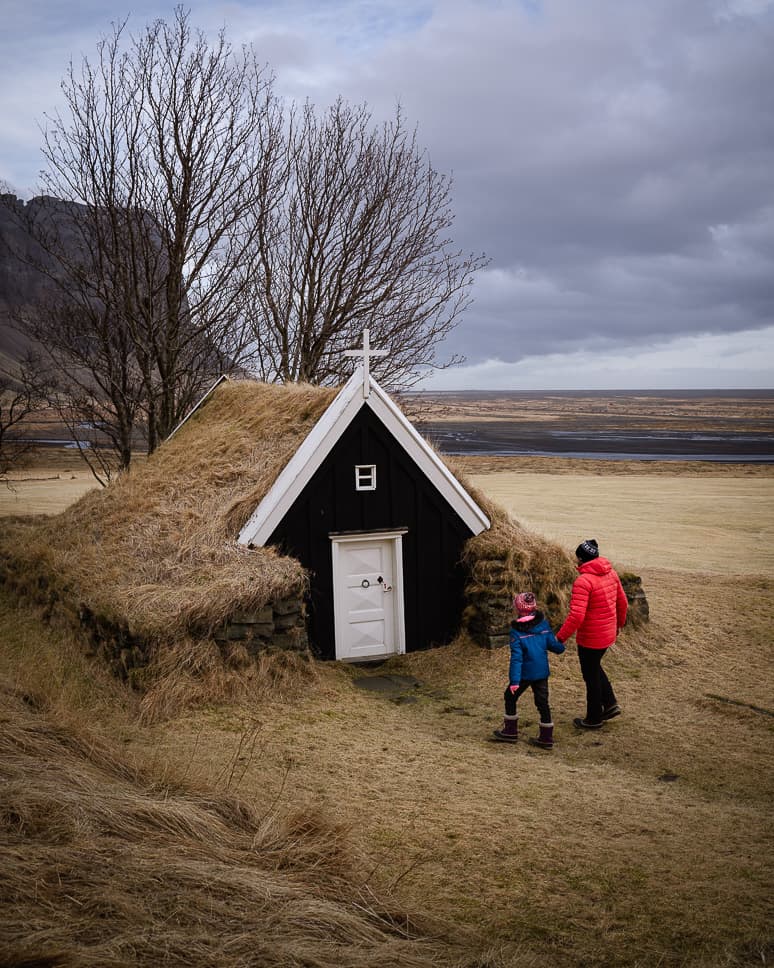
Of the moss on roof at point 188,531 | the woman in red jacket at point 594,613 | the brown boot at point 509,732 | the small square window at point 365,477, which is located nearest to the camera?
the brown boot at point 509,732

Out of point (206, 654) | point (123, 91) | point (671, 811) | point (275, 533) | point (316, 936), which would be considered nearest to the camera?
point (316, 936)

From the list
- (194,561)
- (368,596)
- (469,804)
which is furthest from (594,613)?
(194,561)

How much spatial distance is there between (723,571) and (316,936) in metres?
19.7

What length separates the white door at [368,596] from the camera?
47.0 ft

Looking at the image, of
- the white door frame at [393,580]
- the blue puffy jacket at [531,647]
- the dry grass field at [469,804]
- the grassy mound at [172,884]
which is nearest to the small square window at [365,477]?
the white door frame at [393,580]

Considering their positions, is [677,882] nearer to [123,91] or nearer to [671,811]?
[671,811]

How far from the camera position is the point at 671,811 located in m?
8.34

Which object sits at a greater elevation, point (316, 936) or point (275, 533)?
point (275, 533)

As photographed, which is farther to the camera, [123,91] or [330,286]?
[330,286]

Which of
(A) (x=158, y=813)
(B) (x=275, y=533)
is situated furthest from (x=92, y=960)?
(B) (x=275, y=533)

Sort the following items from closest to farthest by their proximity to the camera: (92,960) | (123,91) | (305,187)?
(92,960)
(123,91)
(305,187)

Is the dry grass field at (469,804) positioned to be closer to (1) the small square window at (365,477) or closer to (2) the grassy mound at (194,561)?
(2) the grassy mound at (194,561)

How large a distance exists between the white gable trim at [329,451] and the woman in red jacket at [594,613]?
13.5 feet

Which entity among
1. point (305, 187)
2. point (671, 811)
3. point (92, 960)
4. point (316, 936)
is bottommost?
point (671, 811)
